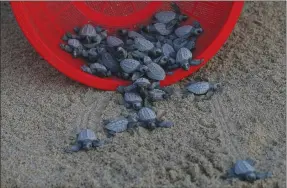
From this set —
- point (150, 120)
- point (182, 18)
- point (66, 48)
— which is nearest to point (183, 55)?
point (182, 18)

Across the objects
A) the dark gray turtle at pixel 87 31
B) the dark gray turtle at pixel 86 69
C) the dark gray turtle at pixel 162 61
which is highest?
the dark gray turtle at pixel 162 61

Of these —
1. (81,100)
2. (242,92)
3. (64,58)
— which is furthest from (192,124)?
(64,58)

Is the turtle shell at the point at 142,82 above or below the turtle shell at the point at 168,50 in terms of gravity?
below

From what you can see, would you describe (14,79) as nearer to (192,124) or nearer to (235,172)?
(192,124)

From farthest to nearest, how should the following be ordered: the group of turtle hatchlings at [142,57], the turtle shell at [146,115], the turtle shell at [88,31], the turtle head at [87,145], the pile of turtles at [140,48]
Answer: the turtle shell at [88,31]
the pile of turtles at [140,48]
the group of turtle hatchlings at [142,57]
the turtle shell at [146,115]
the turtle head at [87,145]

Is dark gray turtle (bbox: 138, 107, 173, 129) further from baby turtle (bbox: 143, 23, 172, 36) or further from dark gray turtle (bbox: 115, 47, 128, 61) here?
baby turtle (bbox: 143, 23, 172, 36)

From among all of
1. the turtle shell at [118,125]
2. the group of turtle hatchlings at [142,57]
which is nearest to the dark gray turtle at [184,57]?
the group of turtle hatchlings at [142,57]

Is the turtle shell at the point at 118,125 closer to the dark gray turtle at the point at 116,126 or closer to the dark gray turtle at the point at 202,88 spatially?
the dark gray turtle at the point at 116,126
